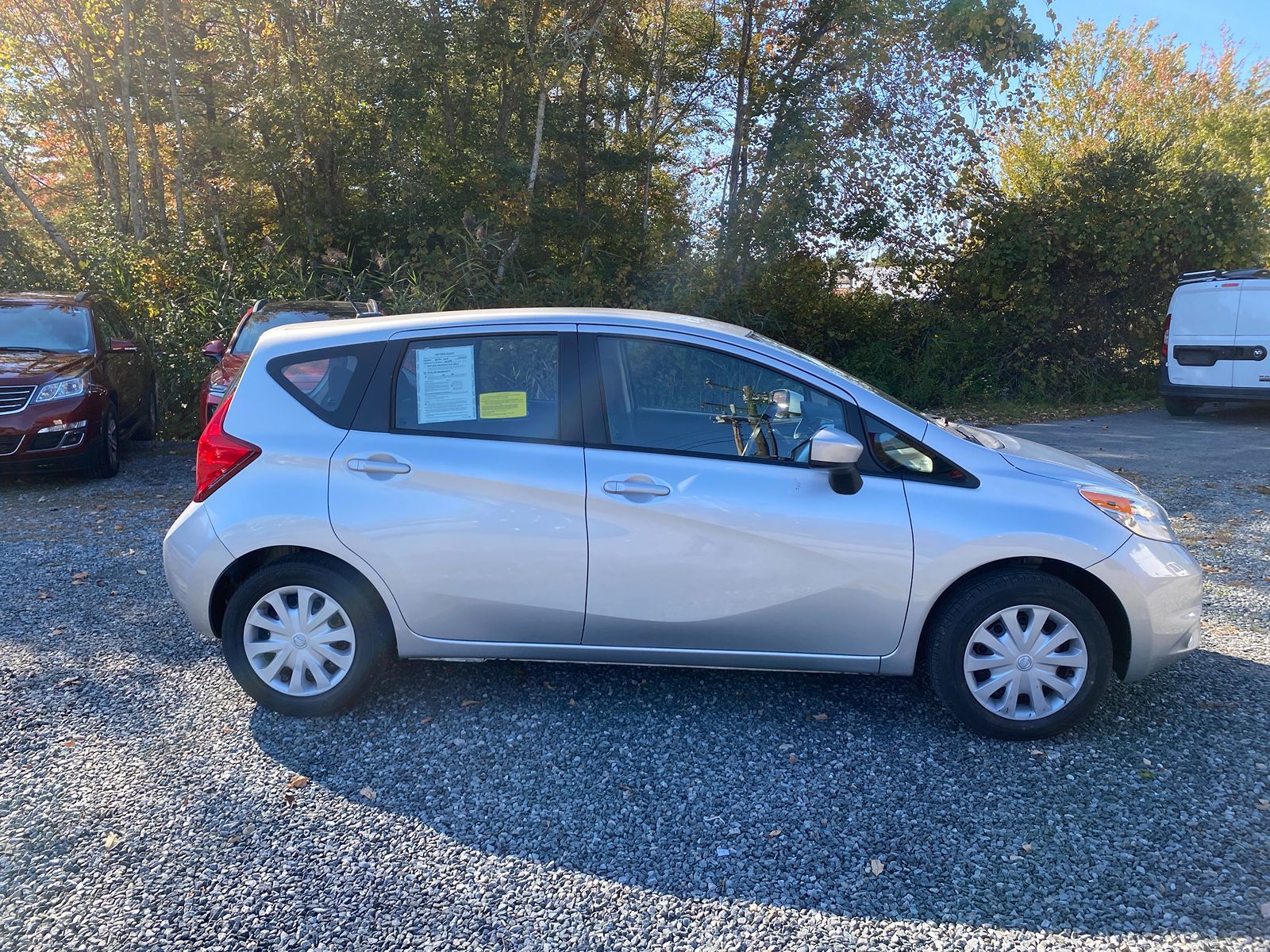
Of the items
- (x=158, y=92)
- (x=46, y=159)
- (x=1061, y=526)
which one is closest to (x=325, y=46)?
(x=158, y=92)

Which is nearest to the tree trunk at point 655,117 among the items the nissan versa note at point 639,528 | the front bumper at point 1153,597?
the nissan versa note at point 639,528

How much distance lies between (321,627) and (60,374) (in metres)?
6.39

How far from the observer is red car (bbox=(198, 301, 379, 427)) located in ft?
30.4

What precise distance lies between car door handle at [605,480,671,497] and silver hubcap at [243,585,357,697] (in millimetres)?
1242

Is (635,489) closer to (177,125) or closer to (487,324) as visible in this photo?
(487,324)

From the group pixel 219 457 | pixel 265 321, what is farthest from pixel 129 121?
pixel 219 457

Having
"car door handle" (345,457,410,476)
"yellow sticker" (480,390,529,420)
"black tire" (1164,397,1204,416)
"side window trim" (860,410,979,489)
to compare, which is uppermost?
"yellow sticker" (480,390,529,420)

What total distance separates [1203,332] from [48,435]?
13.5m

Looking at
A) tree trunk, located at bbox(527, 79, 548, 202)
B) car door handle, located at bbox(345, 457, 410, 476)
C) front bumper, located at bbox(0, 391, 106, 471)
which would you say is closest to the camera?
car door handle, located at bbox(345, 457, 410, 476)

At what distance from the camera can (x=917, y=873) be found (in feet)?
9.99

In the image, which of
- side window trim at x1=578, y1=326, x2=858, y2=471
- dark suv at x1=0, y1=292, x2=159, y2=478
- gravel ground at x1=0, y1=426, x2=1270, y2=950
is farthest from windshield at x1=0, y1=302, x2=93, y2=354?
side window trim at x1=578, y1=326, x2=858, y2=471

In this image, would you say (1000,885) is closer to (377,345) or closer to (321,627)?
(321,627)

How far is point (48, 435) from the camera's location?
8531mm

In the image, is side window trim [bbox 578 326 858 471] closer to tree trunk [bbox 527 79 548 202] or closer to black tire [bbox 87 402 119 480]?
black tire [bbox 87 402 119 480]
